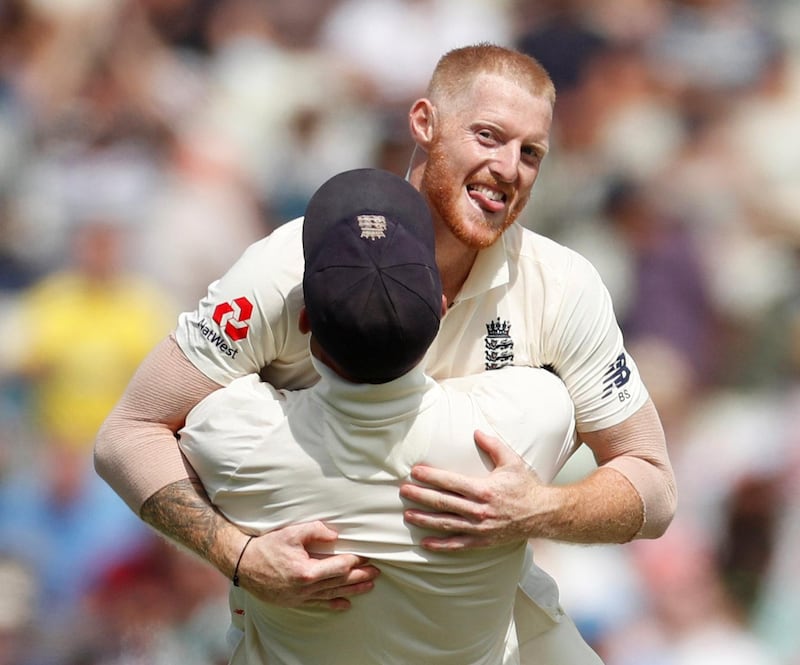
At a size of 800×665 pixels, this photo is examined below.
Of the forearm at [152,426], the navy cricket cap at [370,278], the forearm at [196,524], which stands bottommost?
the forearm at [196,524]

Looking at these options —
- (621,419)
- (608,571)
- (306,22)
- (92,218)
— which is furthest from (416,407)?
(306,22)

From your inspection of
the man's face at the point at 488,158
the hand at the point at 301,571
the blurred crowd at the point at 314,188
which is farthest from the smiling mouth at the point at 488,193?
the blurred crowd at the point at 314,188

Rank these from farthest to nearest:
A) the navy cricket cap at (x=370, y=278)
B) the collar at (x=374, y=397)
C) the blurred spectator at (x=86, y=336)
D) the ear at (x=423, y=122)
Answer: the blurred spectator at (x=86, y=336), the ear at (x=423, y=122), the collar at (x=374, y=397), the navy cricket cap at (x=370, y=278)

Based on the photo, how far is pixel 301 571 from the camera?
2.82m

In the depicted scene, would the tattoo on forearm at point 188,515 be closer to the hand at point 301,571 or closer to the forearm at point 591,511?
the hand at point 301,571

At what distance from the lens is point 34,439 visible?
20.6 ft

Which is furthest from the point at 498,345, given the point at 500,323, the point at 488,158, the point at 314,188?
the point at 314,188

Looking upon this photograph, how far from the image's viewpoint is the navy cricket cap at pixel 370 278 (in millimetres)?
2586

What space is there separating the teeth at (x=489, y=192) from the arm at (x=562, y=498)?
1.92ft

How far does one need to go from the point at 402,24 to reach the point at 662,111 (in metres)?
1.52

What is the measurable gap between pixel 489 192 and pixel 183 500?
971 millimetres

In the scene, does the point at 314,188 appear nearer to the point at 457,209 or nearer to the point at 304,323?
the point at 457,209

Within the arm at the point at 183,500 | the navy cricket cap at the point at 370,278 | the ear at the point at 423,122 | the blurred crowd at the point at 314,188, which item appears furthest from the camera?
the blurred crowd at the point at 314,188

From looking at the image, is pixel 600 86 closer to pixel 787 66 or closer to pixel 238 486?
pixel 787 66
